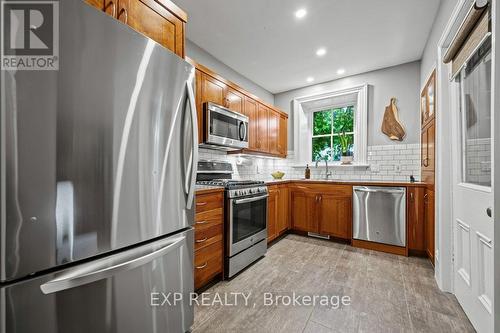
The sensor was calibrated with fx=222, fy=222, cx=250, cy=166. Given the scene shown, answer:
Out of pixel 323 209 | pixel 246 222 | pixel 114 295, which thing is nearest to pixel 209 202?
pixel 246 222

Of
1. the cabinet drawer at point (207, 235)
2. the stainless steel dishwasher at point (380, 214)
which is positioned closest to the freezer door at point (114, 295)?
the cabinet drawer at point (207, 235)

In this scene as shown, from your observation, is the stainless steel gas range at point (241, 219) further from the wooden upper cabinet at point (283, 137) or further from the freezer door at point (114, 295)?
the wooden upper cabinet at point (283, 137)

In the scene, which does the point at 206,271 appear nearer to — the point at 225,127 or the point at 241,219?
the point at 241,219

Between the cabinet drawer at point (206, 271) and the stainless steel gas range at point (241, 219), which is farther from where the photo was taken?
the stainless steel gas range at point (241, 219)

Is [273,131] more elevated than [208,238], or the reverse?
[273,131]

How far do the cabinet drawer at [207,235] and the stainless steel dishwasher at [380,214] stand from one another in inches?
78.1

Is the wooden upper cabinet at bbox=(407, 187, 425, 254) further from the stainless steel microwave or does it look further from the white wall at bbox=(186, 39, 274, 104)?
the white wall at bbox=(186, 39, 274, 104)

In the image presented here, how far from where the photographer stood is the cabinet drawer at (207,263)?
6.07 feet

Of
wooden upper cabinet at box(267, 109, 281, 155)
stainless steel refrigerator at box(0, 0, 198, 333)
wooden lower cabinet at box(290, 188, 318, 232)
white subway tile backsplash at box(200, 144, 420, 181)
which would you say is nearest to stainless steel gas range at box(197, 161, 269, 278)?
white subway tile backsplash at box(200, 144, 420, 181)

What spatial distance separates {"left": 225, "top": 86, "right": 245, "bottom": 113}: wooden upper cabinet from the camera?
284 cm

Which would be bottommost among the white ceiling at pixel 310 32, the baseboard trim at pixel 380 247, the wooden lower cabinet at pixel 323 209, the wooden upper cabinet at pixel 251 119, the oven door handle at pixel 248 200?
the baseboard trim at pixel 380 247

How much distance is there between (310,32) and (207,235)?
2472 mm

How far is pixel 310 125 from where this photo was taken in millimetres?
4426

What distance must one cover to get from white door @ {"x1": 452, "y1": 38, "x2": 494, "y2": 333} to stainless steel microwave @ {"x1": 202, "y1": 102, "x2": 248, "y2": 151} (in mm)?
2153
